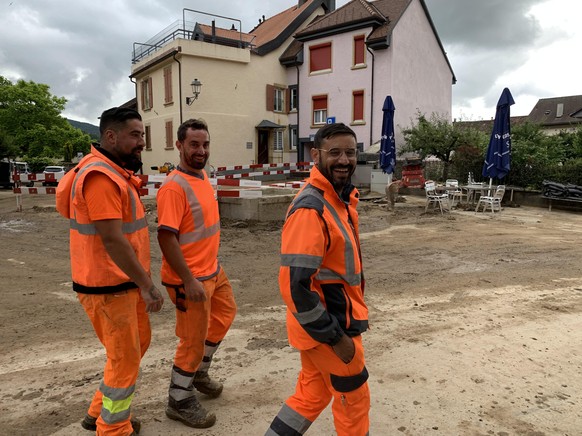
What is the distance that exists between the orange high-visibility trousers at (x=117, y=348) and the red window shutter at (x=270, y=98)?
82.5 ft

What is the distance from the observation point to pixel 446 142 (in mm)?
18719

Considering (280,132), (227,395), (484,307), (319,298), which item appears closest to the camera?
(319,298)

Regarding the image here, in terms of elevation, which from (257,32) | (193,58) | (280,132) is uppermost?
(257,32)

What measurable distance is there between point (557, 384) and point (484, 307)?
5.74ft

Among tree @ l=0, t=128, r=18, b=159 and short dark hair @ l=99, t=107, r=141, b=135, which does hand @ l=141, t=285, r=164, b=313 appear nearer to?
short dark hair @ l=99, t=107, r=141, b=135

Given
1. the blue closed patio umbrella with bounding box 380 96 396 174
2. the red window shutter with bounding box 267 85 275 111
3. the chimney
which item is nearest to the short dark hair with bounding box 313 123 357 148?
the blue closed patio umbrella with bounding box 380 96 396 174

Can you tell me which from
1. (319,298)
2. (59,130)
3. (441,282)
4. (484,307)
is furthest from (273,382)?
(59,130)

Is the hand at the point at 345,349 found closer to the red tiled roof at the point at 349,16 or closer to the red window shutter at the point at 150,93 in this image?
the red tiled roof at the point at 349,16

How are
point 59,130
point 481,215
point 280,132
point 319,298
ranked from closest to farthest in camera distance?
point 319,298 → point 481,215 → point 280,132 → point 59,130

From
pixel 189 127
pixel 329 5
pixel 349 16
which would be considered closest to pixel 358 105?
pixel 349 16

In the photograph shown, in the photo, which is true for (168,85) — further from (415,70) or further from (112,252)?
(112,252)

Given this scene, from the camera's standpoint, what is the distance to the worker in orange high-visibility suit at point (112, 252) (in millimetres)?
2244

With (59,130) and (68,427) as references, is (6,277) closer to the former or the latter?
(68,427)

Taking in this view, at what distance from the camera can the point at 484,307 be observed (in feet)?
16.3
